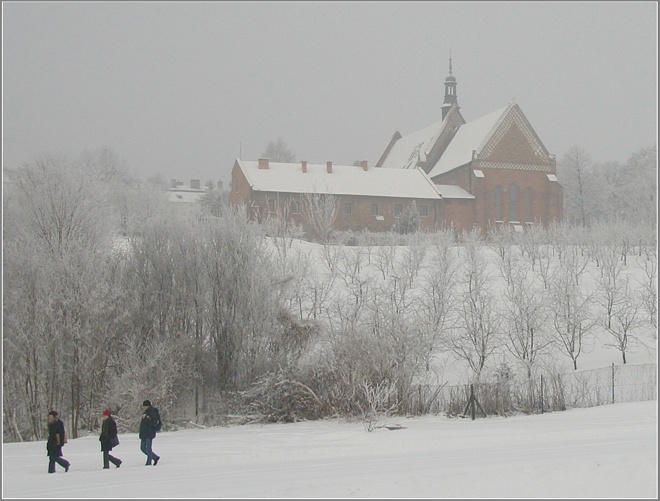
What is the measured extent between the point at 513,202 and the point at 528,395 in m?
42.9

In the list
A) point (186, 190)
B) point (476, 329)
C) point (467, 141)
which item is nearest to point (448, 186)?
point (467, 141)

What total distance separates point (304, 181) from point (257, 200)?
16.2ft

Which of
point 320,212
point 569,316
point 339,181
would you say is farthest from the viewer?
point 339,181

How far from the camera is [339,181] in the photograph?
196ft

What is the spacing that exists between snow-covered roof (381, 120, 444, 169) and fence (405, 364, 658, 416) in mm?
48448

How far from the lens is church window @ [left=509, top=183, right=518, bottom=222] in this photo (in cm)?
6272

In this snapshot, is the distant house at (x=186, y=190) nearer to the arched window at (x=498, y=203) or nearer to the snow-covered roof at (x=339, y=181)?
the snow-covered roof at (x=339, y=181)

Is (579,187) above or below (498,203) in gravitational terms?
above

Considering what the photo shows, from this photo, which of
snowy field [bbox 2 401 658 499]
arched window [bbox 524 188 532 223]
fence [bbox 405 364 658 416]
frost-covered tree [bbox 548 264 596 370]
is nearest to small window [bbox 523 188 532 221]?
arched window [bbox 524 188 532 223]

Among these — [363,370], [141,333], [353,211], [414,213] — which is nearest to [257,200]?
[353,211]

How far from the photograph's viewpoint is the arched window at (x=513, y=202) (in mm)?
62719

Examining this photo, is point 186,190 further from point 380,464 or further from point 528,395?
point 380,464

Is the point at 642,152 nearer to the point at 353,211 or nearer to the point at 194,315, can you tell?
the point at 353,211

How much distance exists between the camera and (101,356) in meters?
24.9
